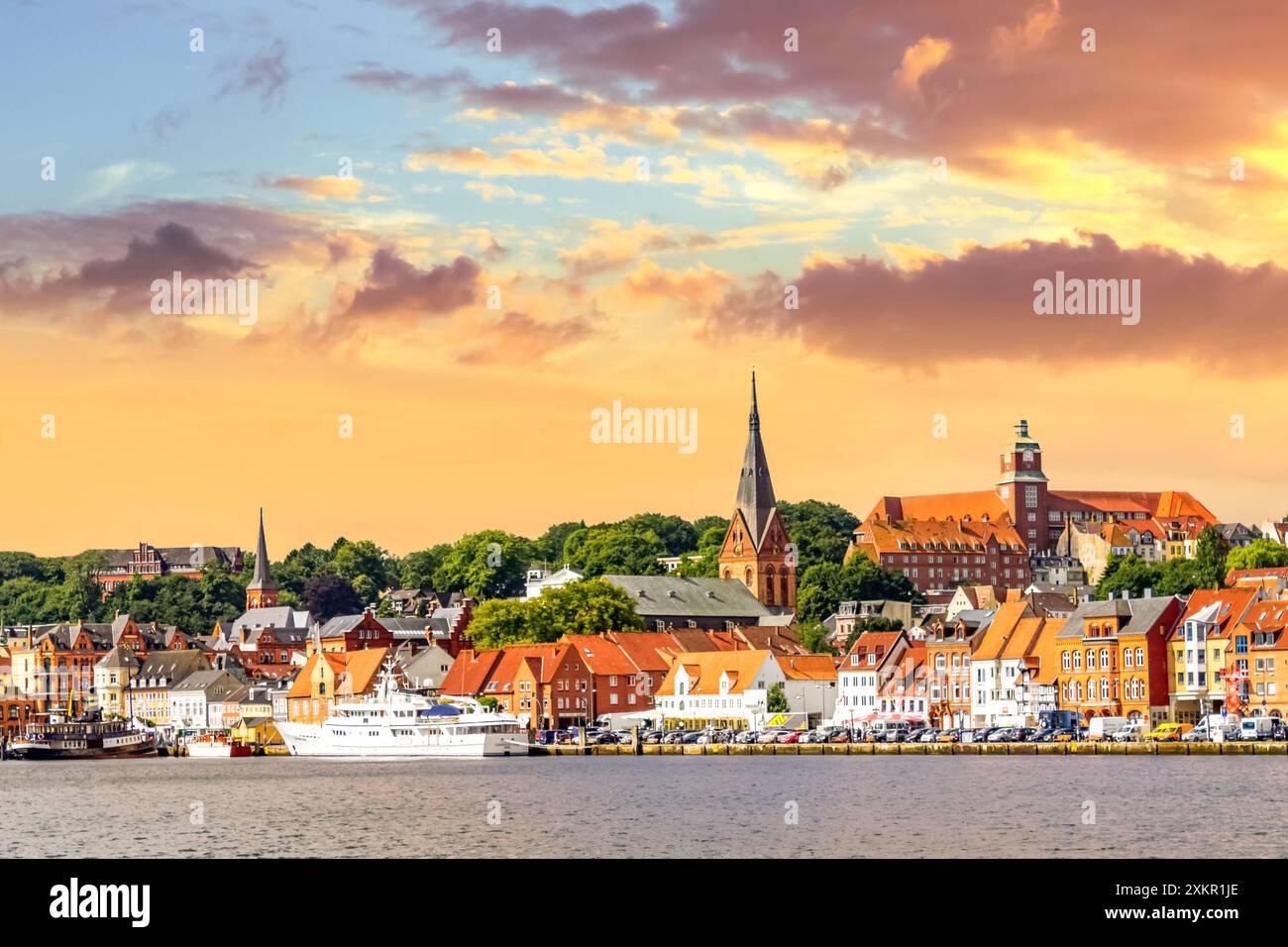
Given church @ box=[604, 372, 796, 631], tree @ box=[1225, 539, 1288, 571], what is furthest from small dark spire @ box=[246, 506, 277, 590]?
tree @ box=[1225, 539, 1288, 571]

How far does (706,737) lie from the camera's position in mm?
107812

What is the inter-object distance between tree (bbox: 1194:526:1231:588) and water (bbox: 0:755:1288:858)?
194 ft

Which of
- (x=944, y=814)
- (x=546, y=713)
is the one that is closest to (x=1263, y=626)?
(x=546, y=713)

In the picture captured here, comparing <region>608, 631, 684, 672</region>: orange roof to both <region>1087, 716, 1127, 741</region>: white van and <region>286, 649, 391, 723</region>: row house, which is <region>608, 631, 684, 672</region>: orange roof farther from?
<region>1087, 716, 1127, 741</region>: white van

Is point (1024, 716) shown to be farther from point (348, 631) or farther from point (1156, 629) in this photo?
point (348, 631)

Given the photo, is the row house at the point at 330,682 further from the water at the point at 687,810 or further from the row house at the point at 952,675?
the water at the point at 687,810

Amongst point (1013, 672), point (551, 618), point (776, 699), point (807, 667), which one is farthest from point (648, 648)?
point (1013, 672)

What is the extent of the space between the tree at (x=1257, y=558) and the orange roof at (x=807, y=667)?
137ft

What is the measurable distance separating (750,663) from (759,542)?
175 ft

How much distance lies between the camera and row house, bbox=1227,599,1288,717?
94000 mm

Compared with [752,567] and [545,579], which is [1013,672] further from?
[545,579]

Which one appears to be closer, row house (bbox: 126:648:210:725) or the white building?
row house (bbox: 126:648:210:725)
